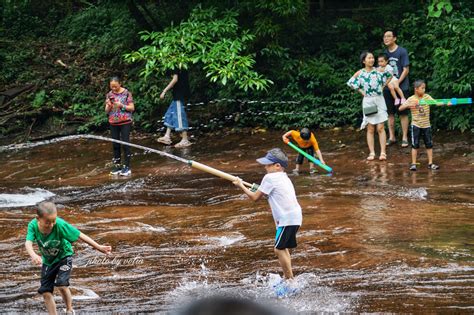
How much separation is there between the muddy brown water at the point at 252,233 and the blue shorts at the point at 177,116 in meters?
1.27

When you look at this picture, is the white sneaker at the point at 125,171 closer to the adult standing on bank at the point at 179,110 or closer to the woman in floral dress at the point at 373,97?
the adult standing on bank at the point at 179,110

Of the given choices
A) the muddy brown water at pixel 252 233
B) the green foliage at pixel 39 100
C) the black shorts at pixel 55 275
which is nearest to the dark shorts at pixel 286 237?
the muddy brown water at pixel 252 233

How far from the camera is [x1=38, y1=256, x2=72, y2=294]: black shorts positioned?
23.6ft

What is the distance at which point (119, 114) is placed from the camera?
1452 cm

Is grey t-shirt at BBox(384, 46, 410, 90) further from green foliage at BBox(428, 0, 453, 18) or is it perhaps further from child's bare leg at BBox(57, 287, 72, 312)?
child's bare leg at BBox(57, 287, 72, 312)

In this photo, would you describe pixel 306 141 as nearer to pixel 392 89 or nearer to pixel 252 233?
pixel 392 89

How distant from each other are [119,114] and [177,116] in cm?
273

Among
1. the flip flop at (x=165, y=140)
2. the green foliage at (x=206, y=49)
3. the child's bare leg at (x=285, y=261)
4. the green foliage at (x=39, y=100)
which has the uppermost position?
the green foliage at (x=206, y=49)

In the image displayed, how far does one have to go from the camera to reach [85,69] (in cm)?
2177

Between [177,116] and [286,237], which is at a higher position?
[177,116]

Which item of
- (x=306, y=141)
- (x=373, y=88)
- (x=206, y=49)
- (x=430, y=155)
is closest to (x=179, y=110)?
(x=206, y=49)

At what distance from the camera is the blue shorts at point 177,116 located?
674 inches

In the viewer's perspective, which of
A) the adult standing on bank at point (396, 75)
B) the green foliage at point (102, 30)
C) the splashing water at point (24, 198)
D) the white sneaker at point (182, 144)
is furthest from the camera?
the green foliage at point (102, 30)

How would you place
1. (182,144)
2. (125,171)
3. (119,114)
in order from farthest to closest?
(182,144) → (125,171) → (119,114)
